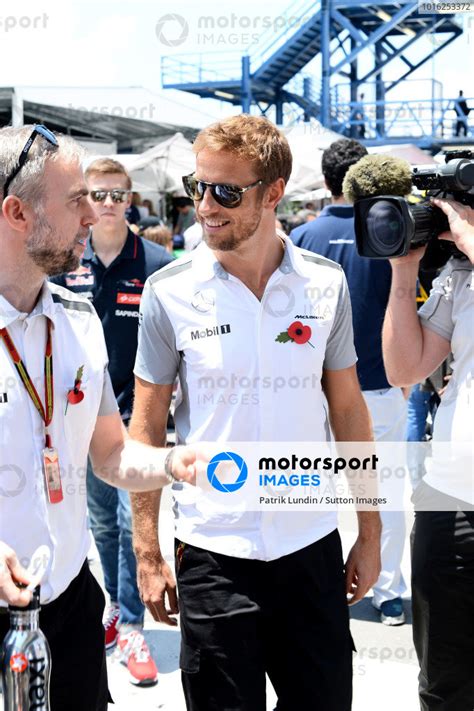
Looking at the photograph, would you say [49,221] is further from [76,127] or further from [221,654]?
[76,127]

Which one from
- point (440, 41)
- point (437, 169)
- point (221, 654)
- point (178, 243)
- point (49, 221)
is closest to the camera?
point (49, 221)

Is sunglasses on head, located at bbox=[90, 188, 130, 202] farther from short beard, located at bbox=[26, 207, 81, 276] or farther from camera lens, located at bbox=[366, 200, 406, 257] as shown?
short beard, located at bbox=[26, 207, 81, 276]

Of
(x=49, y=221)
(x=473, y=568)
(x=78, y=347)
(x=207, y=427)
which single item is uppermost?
(x=49, y=221)

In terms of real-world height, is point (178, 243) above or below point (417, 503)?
above

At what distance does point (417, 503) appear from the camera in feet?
9.05

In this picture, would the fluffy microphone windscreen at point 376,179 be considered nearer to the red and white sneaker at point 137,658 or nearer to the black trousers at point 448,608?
the black trousers at point 448,608

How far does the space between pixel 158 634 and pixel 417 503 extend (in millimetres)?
2152

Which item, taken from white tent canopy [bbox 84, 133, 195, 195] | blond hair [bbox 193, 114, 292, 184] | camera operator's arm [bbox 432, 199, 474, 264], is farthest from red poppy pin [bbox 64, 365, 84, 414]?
white tent canopy [bbox 84, 133, 195, 195]

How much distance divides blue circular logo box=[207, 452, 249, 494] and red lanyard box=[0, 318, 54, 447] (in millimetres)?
504

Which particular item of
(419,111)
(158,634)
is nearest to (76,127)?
(419,111)

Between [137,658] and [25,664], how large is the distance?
2402 millimetres

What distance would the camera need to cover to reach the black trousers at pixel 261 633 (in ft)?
7.85

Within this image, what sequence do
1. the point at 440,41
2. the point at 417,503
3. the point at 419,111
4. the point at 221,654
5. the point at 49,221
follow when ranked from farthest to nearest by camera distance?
the point at 440,41, the point at 419,111, the point at 417,503, the point at 221,654, the point at 49,221

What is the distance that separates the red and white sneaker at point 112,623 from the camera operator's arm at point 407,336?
2.20 meters
